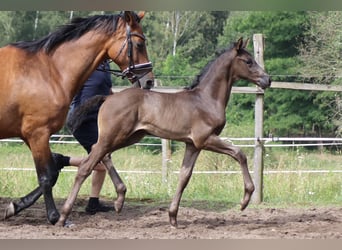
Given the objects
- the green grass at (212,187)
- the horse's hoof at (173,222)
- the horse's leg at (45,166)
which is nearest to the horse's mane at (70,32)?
the horse's leg at (45,166)

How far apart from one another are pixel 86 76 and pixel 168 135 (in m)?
1.04

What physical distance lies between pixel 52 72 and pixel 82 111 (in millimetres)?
547

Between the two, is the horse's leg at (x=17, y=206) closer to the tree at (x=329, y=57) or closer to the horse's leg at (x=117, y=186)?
the horse's leg at (x=117, y=186)

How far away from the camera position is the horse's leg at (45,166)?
6273mm

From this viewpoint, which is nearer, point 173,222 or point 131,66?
point 173,222

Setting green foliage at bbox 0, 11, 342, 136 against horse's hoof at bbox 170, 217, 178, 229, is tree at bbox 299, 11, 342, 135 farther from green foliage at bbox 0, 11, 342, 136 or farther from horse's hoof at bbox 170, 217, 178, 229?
horse's hoof at bbox 170, 217, 178, 229

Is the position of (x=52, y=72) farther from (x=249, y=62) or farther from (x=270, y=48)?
(x=270, y=48)

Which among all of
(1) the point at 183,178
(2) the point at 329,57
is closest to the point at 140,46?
(1) the point at 183,178

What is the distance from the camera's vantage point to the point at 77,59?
6.56 m

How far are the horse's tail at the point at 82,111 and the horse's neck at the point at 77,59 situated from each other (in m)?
0.20

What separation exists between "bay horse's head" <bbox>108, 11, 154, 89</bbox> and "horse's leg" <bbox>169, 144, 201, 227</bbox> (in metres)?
0.80

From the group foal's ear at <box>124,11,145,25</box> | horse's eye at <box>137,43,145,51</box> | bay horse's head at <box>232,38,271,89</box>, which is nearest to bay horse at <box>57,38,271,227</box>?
bay horse's head at <box>232,38,271,89</box>

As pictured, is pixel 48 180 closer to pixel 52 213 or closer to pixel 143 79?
pixel 52 213

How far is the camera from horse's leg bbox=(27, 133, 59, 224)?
6273 millimetres
